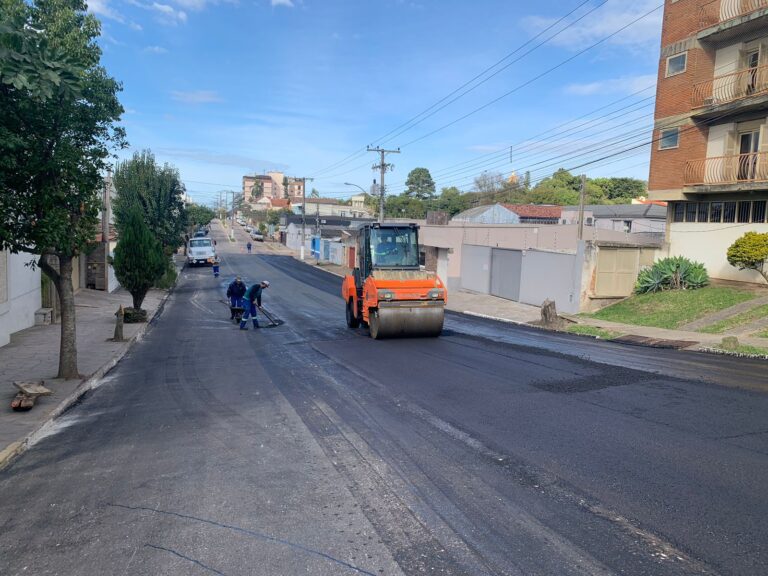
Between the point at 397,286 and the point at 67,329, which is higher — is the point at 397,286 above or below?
above

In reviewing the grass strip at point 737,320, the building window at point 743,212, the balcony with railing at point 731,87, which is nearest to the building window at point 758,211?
the building window at point 743,212

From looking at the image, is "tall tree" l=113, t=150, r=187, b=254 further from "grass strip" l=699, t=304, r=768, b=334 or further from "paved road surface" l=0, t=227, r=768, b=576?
"grass strip" l=699, t=304, r=768, b=334

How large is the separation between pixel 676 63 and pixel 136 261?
22.7 metres

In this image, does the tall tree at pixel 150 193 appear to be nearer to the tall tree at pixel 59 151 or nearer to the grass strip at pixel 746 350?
the tall tree at pixel 59 151

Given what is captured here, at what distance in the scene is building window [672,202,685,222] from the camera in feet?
76.3

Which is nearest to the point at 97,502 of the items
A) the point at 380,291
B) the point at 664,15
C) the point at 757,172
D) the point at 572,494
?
the point at 572,494

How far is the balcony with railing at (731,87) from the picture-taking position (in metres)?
20.1

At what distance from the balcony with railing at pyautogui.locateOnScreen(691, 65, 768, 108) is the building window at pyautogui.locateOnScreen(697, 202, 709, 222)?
3694 millimetres

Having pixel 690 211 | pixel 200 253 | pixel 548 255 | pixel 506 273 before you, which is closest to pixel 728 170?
pixel 690 211

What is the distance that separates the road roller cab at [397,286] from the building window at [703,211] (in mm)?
13057

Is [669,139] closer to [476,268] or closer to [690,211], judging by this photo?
[690,211]

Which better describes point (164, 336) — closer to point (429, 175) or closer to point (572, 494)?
point (572, 494)

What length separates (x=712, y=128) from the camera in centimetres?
2220

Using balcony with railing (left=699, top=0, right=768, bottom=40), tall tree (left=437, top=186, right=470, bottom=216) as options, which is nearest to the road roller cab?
balcony with railing (left=699, top=0, right=768, bottom=40)
